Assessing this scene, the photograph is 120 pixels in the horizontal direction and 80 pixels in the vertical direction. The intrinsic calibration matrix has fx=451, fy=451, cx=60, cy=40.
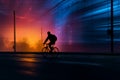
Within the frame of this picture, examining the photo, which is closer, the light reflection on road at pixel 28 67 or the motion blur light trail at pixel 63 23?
the light reflection on road at pixel 28 67

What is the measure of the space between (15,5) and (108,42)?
51.9 ft

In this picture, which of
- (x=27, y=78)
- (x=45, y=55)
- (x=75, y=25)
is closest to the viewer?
(x=27, y=78)

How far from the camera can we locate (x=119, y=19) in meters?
50.5

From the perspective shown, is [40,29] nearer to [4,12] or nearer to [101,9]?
[4,12]

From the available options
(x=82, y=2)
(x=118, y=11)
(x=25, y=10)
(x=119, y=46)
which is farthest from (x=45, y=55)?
(x=25, y=10)

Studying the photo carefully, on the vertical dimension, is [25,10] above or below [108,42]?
above

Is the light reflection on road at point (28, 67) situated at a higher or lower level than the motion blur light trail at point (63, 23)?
lower

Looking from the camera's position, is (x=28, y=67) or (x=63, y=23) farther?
(x=63, y=23)

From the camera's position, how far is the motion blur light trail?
51.5 m

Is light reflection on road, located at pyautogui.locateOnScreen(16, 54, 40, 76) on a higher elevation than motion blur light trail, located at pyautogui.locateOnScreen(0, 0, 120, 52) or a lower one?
lower

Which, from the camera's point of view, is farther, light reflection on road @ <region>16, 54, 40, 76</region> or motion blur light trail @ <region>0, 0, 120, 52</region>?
motion blur light trail @ <region>0, 0, 120, 52</region>

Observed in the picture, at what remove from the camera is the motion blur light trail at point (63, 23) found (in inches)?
2029

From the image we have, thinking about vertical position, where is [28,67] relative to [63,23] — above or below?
below

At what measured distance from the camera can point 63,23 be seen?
55969mm
